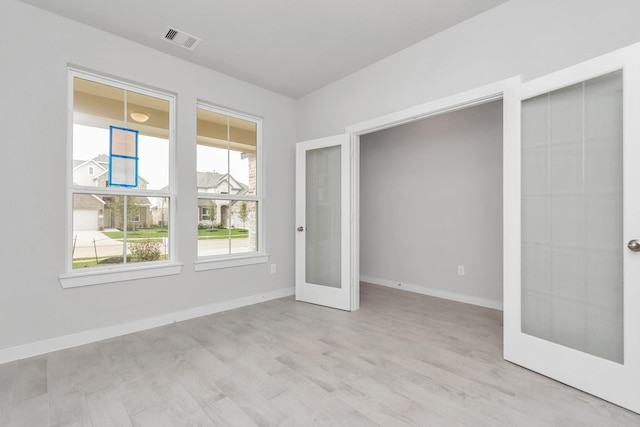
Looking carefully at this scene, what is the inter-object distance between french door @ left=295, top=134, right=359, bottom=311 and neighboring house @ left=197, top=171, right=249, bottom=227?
78 centimetres

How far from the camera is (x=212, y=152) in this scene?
3713 millimetres

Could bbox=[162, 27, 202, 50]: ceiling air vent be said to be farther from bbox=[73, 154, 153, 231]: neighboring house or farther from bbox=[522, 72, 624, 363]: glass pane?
bbox=[522, 72, 624, 363]: glass pane

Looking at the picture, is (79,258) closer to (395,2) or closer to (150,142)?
(150,142)

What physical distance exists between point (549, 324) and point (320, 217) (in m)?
→ 2.54

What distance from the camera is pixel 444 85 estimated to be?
9.32 feet

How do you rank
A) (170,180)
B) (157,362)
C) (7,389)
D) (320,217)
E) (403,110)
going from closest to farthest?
(7,389), (157,362), (403,110), (170,180), (320,217)

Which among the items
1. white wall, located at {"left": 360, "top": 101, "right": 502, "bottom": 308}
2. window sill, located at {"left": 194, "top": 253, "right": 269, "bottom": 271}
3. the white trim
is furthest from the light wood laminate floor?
white wall, located at {"left": 360, "top": 101, "right": 502, "bottom": 308}

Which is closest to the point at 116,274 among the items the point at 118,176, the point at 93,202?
the point at 93,202

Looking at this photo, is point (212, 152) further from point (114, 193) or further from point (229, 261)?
point (229, 261)

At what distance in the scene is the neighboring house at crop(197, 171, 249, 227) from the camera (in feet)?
11.8

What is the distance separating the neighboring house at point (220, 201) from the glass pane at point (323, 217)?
0.90 metres

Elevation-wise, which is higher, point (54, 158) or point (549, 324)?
point (54, 158)

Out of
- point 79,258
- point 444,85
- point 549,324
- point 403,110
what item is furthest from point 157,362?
point 444,85

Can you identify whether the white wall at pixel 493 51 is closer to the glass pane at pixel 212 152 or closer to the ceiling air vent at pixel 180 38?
the glass pane at pixel 212 152
